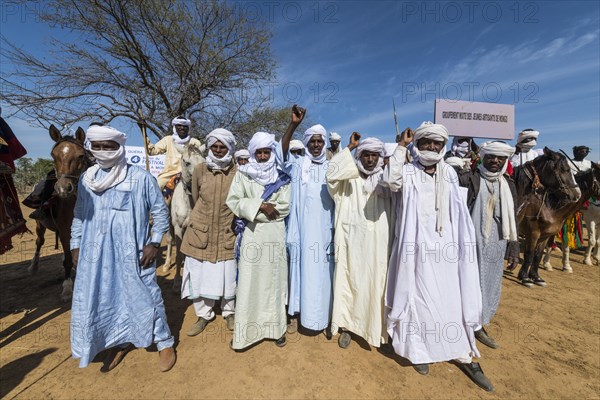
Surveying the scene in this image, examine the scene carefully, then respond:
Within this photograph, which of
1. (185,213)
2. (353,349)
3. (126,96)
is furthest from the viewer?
(126,96)

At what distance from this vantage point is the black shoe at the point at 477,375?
254 cm

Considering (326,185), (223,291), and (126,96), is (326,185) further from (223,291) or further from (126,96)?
(126,96)

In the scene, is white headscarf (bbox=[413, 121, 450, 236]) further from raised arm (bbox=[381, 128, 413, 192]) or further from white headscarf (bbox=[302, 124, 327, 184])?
white headscarf (bbox=[302, 124, 327, 184])

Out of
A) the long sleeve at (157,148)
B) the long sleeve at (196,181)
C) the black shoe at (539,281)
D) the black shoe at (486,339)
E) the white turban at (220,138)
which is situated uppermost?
the long sleeve at (157,148)

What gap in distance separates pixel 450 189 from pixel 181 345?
3424mm

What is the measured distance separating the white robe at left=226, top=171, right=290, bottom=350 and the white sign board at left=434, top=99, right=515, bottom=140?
10.7 feet

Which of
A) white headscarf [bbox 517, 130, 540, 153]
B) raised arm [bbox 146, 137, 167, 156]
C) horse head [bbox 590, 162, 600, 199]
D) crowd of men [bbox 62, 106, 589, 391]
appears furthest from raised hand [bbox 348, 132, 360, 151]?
horse head [bbox 590, 162, 600, 199]

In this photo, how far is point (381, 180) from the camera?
2.63m

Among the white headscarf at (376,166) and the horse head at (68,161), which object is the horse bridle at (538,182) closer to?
the white headscarf at (376,166)

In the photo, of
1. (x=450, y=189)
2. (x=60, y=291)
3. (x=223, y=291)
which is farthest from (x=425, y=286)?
(x=60, y=291)

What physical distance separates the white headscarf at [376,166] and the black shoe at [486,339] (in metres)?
2.36

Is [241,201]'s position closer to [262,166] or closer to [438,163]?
[262,166]

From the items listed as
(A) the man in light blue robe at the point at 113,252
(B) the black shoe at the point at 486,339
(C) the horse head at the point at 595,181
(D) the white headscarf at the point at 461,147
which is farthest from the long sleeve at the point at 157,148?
(C) the horse head at the point at 595,181

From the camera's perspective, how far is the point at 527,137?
17.5 feet
